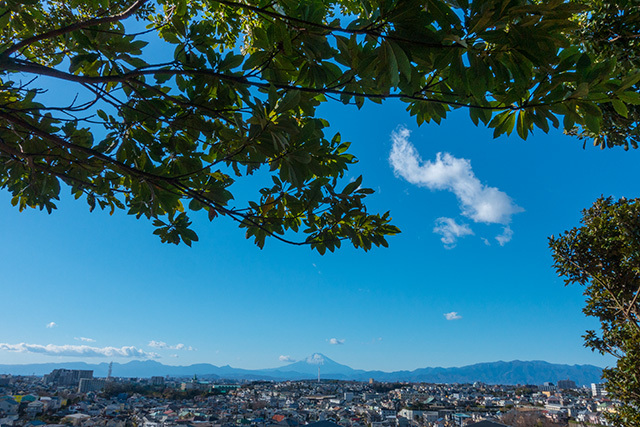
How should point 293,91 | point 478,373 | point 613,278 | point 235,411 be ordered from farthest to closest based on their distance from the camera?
point 478,373 → point 235,411 → point 613,278 → point 293,91

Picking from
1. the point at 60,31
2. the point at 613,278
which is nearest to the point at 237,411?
the point at 613,278

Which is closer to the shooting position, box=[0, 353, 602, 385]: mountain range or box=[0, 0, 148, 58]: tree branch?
box=[0, 0, 148, 58]: tree branch

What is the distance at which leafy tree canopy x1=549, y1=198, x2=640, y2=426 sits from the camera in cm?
355

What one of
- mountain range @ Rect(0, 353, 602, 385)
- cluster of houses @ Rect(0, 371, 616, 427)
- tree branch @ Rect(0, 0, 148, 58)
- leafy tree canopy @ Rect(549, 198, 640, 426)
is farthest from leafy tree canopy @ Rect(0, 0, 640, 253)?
mountain range @ Rect(0, 353, 602, 385)

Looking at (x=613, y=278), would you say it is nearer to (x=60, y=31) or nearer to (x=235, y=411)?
(x=60, y=31)

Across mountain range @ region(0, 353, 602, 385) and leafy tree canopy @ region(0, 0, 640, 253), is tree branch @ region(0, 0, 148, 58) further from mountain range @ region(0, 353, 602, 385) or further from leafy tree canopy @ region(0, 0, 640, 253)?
mountain range @ region(0, 353, 602, 385)

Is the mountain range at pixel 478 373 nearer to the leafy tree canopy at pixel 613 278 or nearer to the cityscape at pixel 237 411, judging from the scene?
the cityscape at pixel 237 411

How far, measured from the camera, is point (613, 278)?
382 centimetres

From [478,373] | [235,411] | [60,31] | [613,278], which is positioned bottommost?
[478,373]

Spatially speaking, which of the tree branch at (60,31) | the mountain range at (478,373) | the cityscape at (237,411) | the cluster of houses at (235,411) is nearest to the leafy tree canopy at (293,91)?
the tree branch at (60,31)

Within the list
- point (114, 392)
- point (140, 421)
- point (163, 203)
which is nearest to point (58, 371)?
point (114, 392)

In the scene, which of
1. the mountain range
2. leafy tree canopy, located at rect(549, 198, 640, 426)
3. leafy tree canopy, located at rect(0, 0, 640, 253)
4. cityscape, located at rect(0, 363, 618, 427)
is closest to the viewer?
leafy tree canopy, located at rect(0, 0, 640, 253)

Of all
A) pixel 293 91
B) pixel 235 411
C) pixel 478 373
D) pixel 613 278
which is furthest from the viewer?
pixel 478 373

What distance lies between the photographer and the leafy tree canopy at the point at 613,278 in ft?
11.6
